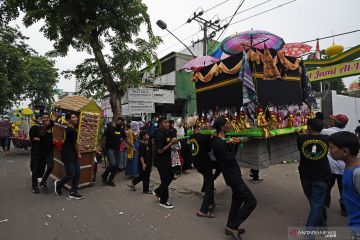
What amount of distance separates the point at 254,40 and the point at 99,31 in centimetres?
518

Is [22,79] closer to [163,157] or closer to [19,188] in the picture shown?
[19,188]

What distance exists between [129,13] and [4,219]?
20.8 ft

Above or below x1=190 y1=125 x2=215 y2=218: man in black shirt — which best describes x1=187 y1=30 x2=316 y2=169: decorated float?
above

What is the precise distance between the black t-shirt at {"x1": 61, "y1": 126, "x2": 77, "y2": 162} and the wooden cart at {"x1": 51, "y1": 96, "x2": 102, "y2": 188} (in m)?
0.52

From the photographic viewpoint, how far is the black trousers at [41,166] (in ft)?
18.8

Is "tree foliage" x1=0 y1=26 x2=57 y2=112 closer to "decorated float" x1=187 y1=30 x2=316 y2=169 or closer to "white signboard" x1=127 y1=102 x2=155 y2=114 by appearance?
"white signboard" x1=127 y1=102 x2=155 y2=114

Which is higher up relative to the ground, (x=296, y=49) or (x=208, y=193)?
(x=296, y=49)

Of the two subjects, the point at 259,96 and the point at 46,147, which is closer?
the point at 259,96

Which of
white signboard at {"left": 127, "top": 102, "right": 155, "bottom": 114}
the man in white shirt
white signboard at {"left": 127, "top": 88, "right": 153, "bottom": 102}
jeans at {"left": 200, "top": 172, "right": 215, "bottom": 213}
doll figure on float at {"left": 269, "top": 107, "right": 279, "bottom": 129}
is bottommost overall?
jeans at {"left": 200, "top": 172, "right": 215, "bottom": 213}

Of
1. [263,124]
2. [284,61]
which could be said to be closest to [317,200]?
[263,124]

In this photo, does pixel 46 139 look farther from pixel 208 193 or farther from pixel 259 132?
pixel 259 132

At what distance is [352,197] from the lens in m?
2.00

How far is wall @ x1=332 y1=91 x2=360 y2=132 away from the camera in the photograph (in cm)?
1302

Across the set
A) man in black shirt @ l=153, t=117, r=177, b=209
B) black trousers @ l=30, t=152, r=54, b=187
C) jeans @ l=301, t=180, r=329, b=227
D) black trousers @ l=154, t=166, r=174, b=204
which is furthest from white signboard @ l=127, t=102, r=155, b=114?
jeans @ l=301, t=180, r=329, b=227
